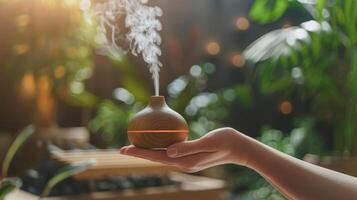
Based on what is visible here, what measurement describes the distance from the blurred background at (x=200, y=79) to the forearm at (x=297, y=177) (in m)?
1.48

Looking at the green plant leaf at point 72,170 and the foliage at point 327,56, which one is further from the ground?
the foliage at point 327,56

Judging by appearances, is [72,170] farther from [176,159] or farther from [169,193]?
[176,159]

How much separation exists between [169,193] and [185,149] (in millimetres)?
1510

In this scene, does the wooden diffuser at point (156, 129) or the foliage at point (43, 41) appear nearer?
the wooden diffuser at point (156, 129)

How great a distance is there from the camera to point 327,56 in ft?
10.5

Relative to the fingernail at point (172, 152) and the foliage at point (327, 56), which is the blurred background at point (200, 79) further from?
the fingernail at point (172, 152)

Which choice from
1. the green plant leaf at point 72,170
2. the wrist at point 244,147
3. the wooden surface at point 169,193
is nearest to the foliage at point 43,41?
the wooden surface at point 169,193

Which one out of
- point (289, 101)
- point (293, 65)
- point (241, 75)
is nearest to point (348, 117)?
point (293, 65)

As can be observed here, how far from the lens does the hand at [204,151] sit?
125 centimetres

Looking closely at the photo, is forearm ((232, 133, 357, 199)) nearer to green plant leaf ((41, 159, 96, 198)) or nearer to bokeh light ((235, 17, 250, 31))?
green plant leaf ((41, 159, 96, 198))

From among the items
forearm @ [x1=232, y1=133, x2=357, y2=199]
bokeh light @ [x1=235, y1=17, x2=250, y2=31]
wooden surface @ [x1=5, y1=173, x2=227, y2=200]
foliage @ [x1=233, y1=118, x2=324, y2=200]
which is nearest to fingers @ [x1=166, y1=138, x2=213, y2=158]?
forearm @ [x1=232, y1=133, x2=357, y2=199]

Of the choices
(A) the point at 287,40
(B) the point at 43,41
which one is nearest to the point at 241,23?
(A) the point at 287,40

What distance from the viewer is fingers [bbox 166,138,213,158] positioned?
4.07ft

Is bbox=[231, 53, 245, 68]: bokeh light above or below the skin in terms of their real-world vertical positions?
below
